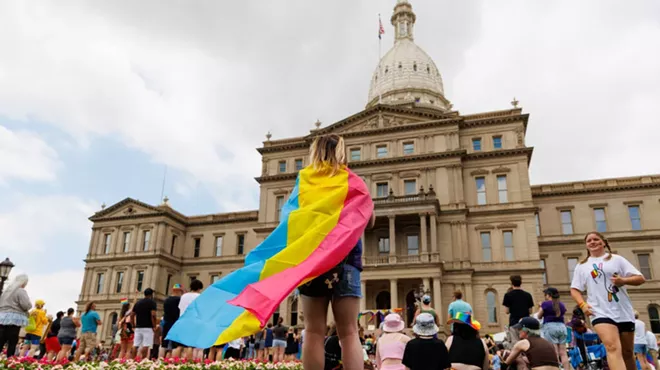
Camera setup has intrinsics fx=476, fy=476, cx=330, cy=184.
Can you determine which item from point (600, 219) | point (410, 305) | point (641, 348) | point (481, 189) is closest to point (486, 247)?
point (481, 189)

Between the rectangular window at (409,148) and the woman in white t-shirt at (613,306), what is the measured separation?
1389 inches

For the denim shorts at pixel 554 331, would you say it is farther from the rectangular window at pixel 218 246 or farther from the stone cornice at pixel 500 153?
the rectangular window at pixel 218 246

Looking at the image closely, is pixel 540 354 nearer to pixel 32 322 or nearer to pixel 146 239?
pixel 32 322

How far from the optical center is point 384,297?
39.4m

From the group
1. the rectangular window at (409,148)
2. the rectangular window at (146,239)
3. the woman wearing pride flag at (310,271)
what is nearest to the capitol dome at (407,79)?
the rectangular window at (409,148)

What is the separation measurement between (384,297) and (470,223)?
30.5ft

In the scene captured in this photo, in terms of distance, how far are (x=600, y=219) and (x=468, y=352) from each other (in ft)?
137

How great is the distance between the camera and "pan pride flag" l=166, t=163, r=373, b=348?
13.7 feet

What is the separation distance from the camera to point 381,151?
42.9 metres

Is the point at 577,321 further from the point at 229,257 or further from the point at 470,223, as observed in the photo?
the point at 229,257

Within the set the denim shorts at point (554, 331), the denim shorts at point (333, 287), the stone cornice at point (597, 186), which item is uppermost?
the stone cornice at point (597, 186)

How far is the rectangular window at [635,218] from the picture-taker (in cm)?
4109

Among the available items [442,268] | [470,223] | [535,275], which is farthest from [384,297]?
[535,275]

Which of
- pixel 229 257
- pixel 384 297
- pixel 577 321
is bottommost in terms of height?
pixel 577 321
